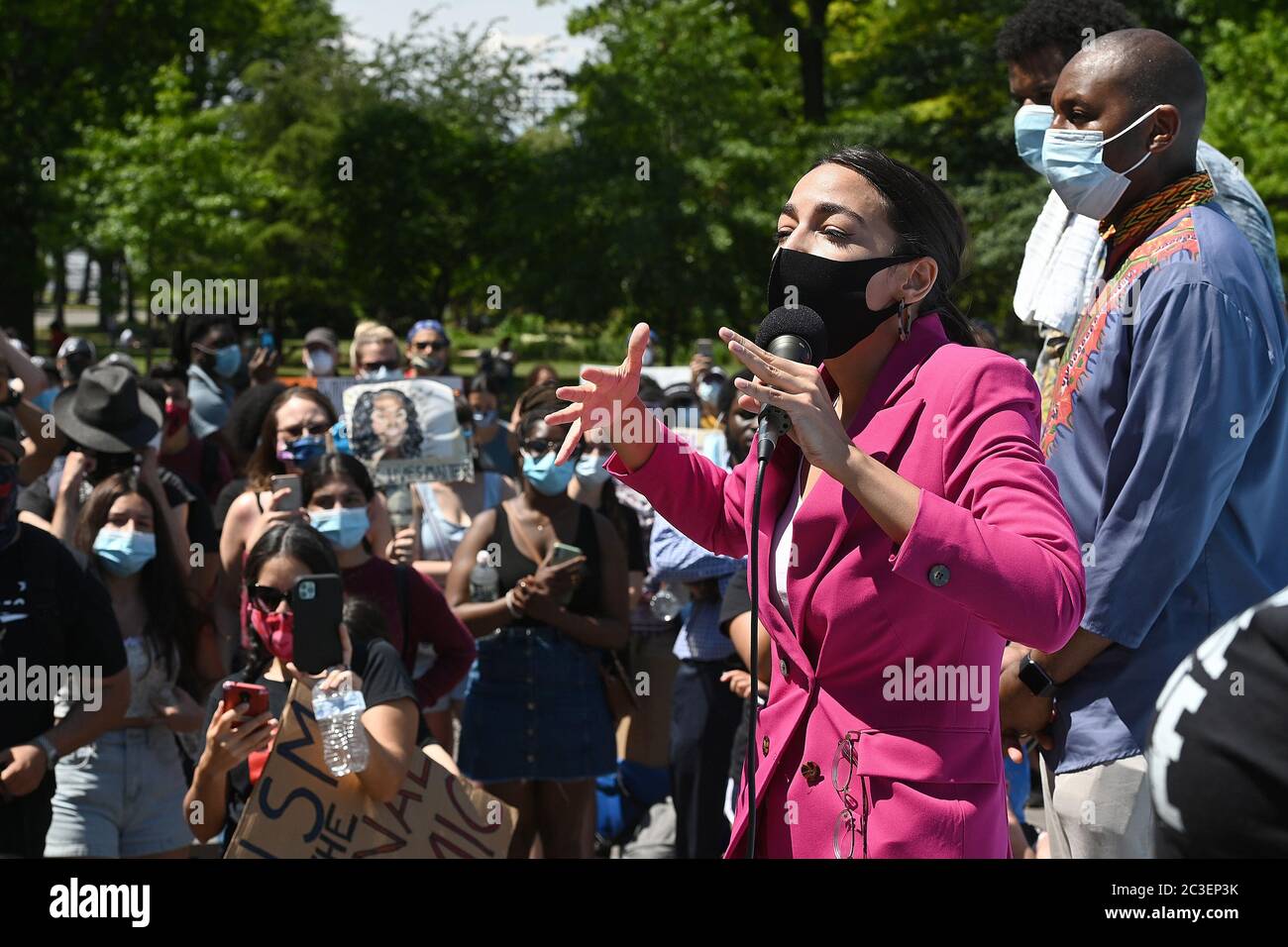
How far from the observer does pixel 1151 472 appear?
2.99 m

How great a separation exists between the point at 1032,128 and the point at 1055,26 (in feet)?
1.16

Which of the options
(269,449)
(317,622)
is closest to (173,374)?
(269,449)

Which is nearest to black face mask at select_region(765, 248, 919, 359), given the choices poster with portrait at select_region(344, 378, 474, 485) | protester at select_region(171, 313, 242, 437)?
poster with portrait at select_region(344, 378, 474, 485)

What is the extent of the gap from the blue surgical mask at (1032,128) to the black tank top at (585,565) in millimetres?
3145

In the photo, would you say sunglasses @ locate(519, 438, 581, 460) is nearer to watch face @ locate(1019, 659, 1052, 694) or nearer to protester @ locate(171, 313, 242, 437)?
protester @ locate(171, 313, 242, 437)

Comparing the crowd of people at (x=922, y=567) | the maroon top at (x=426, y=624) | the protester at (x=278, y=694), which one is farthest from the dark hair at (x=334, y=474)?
the protester at (x=278, y=694)

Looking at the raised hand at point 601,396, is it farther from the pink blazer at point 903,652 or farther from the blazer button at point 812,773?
the blazer button at point 812,773

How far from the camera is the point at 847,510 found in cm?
257

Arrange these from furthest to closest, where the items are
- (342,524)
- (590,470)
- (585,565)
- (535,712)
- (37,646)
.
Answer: (590,470)
(585,565)
(535,712)
(342,524)
(37,646)

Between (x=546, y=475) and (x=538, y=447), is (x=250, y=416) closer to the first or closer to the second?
(x=538, y=447)

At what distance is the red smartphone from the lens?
13.8 feet

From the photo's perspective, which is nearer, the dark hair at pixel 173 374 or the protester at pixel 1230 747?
the protester at pixel 1230 747

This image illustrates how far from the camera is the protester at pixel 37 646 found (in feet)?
14.9
